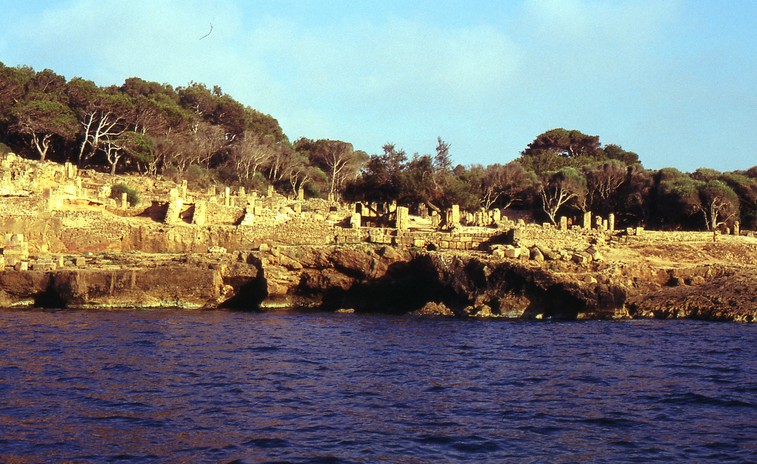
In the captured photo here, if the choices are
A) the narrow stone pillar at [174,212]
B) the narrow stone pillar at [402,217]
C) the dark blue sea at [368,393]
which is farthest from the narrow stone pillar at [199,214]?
the dark blue sea at [368,393]

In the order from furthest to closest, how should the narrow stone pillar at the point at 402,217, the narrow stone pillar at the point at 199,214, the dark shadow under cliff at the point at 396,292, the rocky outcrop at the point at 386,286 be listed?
the narrow stone pillar at the point at 402,217 < the narrow stone pillar at the point at 199,214 < the dark shadow under cliff at the point at 396,292 < the rocky outcrop at the point at 386,286

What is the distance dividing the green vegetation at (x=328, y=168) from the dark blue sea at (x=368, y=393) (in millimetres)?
28150

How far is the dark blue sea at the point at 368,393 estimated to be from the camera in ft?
48.5

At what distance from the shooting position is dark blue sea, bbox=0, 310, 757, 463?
14781 mm

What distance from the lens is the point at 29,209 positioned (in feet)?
137

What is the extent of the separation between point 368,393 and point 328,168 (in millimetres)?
62971

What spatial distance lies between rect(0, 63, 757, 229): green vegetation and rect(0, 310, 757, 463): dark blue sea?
28150 millimetres

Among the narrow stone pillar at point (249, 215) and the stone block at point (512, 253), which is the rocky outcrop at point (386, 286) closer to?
the stone block at point (512, 253)

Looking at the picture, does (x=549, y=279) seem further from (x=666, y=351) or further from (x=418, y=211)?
(x=418, y=211)

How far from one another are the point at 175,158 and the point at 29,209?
29189 millimetres

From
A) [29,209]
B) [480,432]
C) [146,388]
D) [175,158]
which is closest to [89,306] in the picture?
[29,209]

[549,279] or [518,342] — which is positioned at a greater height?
[549,279]

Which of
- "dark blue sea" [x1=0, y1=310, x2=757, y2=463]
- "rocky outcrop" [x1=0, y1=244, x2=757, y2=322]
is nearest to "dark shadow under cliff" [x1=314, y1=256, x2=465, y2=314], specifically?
"rocky outcrop" [x1=0, y1=244, x2=757, y2=322]

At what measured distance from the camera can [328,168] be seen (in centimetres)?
8125
